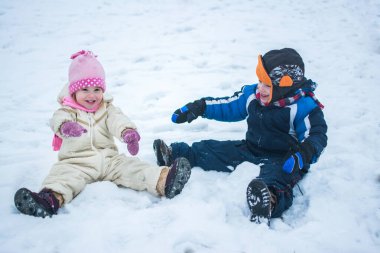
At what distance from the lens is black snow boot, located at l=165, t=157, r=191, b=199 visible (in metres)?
2.00

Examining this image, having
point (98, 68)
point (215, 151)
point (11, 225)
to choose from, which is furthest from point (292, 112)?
point (11, 225)

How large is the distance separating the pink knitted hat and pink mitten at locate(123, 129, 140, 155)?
0.55m

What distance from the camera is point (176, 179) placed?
2002 millimetres

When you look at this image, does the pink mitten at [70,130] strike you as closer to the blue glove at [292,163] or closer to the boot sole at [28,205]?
the boot sole at [28,205]

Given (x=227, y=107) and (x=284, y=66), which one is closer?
(x=284, y=66)

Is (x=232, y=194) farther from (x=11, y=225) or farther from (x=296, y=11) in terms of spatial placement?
(x=296, y=11)

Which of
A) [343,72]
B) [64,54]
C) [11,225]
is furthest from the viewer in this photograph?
[64,54]

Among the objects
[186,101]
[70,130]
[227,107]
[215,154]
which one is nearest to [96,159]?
[70,130]

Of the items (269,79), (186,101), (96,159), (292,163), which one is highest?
(269,79)

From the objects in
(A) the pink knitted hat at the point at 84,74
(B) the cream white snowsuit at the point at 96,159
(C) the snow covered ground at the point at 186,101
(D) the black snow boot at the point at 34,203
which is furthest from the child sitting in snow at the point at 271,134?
(D) the black snow boot at the point at 34,203

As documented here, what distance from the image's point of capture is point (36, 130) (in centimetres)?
315

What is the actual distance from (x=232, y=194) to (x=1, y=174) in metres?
1.77

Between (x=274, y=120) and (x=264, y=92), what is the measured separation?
0.23 meters

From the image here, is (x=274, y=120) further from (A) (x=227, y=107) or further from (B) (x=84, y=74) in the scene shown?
(B) (x=84, y=74)
